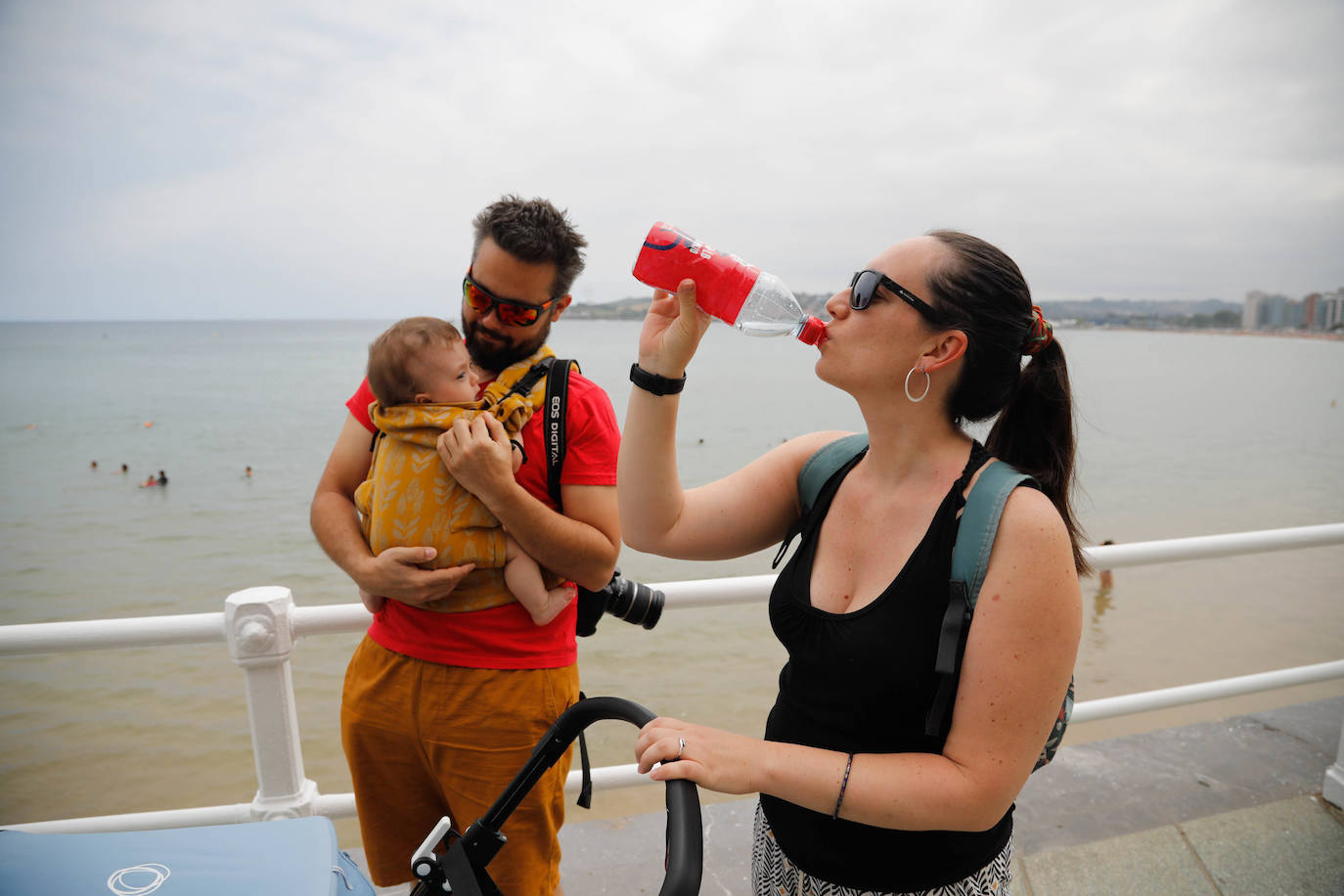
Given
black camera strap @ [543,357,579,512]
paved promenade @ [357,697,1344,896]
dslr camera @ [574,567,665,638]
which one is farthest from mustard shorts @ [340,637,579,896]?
paved promenade @ [357,697,1344,896]

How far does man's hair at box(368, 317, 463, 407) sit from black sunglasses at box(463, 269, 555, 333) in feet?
0.36

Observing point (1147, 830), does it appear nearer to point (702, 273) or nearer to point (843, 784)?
point (843, 784)

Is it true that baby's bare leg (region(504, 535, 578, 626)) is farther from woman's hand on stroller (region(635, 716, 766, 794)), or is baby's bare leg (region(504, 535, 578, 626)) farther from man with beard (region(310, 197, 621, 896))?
woman's hand on stroller (region(635, 716, 766, 794))

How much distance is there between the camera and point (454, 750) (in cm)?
196

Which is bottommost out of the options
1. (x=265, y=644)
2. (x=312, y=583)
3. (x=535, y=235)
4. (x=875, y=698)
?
(x=312, y=583)

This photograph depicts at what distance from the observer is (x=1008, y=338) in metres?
1.45

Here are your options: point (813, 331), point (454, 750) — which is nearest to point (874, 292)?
point (813, 331)

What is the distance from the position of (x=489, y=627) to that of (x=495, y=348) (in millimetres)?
763

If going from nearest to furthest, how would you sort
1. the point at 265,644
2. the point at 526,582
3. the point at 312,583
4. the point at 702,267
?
the point at 702,267 → the point at 526,582 → the point at 265,644 → the point at 312,583

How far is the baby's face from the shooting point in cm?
198

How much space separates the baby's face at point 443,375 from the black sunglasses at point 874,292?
1056 mm

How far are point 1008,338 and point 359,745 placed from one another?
6.09 ft

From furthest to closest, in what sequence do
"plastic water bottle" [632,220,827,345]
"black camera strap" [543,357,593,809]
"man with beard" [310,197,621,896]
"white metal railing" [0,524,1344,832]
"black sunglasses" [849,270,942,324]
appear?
1. "white metal railing" [0,524,1344,832]
2. "black camera strap" [543,357,593,809]
3. "man with beard" [310,197,621,896]
4. "plastic water bottle" [632,220,827,345]
5. "black sunglasses" [849,270,942,324]

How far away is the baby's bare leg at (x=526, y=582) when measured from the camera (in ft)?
6.36
